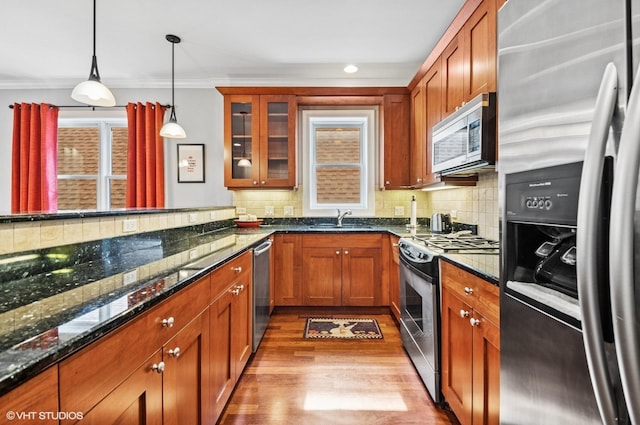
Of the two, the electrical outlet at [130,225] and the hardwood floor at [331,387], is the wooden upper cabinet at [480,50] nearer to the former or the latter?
the hardwood floor at [331,387]

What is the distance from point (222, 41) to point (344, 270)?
2505 mm

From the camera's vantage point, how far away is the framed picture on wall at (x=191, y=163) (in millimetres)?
4023

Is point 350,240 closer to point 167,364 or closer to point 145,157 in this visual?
point 167,364

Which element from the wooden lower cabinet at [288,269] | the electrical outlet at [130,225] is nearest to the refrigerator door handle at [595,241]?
the electrical outlet at [130,225]

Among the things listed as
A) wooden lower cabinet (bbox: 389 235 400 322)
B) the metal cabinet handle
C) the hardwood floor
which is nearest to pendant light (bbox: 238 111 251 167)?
wooden lower cabinet (bbox: 389 235 400 322)

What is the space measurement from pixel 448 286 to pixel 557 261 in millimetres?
878

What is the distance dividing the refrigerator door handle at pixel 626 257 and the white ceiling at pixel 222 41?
2.48 m

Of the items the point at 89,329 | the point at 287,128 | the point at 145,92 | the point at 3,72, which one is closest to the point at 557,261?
the point at 89,329

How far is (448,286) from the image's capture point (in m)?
1.70

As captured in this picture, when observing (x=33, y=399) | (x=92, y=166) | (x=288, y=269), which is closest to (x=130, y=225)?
(x=33, y=399)

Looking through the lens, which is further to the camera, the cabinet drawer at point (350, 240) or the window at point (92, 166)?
the window at point (92, 166)

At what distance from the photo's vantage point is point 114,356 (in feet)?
2.63

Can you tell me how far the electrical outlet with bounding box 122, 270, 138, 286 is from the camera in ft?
3.65

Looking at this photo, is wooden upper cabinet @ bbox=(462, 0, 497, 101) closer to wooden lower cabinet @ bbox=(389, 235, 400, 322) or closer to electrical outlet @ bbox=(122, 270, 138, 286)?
wooden lower cabinet @ bbox=(389, 235, 400, 322)
